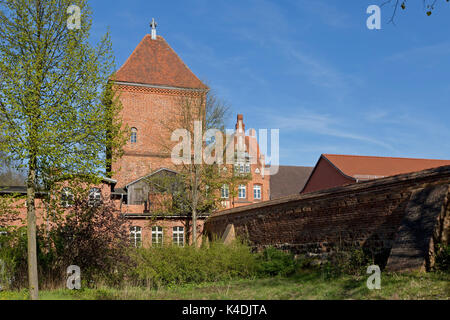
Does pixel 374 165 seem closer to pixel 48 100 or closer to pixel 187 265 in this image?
pixel 187 265

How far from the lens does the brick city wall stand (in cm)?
1066

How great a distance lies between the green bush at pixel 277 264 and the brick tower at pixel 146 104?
693 inches

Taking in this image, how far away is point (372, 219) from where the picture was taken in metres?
12.9

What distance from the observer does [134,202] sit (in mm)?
30266

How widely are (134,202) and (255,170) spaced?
1731cm

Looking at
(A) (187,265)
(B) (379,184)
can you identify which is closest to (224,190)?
(A) (187,265)

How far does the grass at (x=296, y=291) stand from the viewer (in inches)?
348

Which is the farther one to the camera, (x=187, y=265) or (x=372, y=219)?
(x=187, y=265)

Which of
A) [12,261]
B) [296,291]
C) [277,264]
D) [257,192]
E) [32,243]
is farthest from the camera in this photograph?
[257,192]

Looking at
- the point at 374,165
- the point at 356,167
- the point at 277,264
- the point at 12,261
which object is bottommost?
the point at 277,264

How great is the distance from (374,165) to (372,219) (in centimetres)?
2154

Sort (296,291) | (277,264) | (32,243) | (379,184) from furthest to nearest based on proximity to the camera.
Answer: (277,264)
(379,184)
(296,291)
(32,243)
